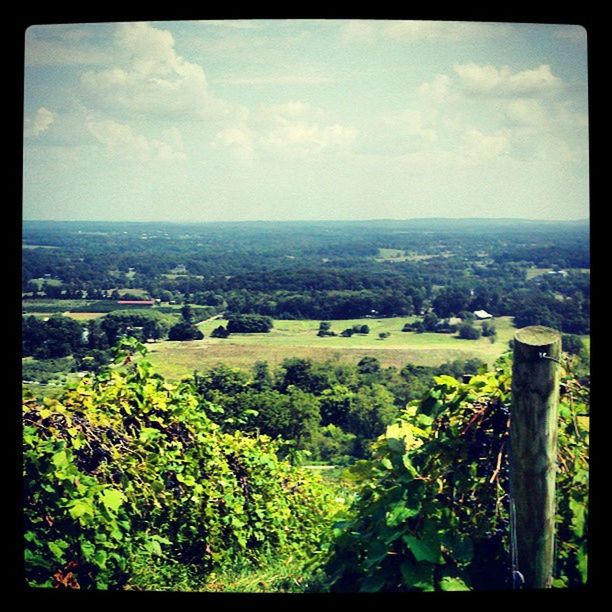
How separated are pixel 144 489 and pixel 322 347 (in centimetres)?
97

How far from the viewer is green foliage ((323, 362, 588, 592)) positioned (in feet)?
12.6

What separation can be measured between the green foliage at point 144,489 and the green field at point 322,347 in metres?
0.14

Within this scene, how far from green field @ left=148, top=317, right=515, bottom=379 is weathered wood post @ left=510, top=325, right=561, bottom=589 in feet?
0.88

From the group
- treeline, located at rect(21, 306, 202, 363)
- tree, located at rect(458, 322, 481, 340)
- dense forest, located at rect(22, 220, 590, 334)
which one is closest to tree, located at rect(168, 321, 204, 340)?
treeline, located at rect(21, 306, 202, 363)

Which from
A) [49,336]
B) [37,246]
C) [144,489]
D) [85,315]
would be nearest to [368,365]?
[144,489]

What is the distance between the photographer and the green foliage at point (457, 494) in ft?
12.6

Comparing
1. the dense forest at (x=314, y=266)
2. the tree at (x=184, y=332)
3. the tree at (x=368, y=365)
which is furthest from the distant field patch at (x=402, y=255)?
the tree at (x=184, y=332)

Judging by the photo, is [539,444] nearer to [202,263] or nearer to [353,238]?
[353,238]

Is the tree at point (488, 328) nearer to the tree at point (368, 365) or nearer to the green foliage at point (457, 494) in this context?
the green foliage at point (457, 494)

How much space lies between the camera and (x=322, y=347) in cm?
401

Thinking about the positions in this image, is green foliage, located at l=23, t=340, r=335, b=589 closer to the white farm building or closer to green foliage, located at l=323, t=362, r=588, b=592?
green foliage, located at l=323, t=362, r=588, b=592

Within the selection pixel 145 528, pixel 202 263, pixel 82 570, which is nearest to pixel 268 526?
pixel 145 528

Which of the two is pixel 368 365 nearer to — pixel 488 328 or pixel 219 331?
pixel 488 328
